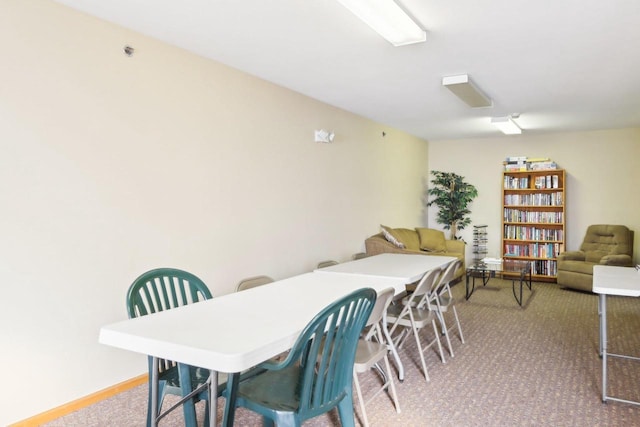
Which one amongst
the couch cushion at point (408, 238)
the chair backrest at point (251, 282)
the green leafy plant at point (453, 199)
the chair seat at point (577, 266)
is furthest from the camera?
the green leafy plant at point (453, 199)

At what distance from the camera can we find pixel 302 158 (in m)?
4.89

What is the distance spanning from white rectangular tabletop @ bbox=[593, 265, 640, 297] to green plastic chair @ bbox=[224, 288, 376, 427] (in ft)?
5.68

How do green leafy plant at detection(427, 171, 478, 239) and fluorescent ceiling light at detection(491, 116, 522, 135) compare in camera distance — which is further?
green leafy plant at detection(427, 171, 478, 239)

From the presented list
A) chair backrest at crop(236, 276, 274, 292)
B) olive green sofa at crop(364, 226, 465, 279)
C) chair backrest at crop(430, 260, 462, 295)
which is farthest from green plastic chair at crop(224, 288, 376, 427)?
olive green sofa at crop(364, 226, 465, 279)

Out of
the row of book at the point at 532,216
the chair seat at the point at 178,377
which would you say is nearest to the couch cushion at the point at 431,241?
the row of book at the point at 532,216

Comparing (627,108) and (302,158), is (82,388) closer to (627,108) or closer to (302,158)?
(302,158)

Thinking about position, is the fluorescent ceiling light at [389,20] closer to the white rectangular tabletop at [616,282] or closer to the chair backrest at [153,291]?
the chair backrest at [153,291]

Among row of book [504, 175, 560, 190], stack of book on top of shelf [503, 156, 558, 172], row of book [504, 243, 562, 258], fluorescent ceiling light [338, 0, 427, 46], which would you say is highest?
fluorescent ceiling light [338, 0, 427, 46]

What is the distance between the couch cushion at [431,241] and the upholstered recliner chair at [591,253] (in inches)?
68.2

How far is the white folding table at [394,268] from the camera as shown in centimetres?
329

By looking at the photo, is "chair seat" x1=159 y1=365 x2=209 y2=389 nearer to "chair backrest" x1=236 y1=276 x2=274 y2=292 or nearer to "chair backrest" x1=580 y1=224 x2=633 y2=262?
"chair backrest" x1=236 y1=276 x2=274 y2=292

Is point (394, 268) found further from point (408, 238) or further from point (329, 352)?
point (408, 238)

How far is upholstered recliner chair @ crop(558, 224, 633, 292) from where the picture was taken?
251 inches

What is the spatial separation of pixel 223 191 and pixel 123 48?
1330mm
